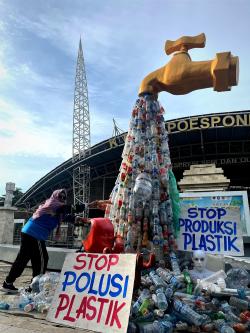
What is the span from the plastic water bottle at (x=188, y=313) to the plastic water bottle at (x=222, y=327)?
0.15 m

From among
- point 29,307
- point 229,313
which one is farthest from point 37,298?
point 229,313

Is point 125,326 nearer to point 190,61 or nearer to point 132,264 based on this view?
point 132,264

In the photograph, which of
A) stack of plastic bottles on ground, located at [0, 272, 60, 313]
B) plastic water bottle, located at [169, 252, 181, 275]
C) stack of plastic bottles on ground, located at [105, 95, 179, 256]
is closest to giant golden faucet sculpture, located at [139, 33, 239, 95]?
stack of plastic bottles on ground, located at [105, 95, 179, 256]

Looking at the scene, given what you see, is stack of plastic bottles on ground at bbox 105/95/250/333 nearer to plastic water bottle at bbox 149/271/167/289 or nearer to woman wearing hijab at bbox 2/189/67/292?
plastic water bottle at bbox 149/271/167/289

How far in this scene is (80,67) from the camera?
148ft

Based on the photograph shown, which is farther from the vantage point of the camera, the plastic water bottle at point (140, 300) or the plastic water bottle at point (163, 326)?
the plastic water bottle at point (140, 300)

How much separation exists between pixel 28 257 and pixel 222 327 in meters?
3.01

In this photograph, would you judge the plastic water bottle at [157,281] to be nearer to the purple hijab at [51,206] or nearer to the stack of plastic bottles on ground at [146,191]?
the stack of plastic bottles on ground at [146,191]

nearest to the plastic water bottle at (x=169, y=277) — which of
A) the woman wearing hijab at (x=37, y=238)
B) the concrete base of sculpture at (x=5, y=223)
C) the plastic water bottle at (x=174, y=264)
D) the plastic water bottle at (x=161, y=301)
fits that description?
the plastic water bottle at (x=174, y=264)

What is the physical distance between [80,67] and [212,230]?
43.3 meters

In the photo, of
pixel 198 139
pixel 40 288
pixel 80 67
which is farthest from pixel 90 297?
pixel 80 67

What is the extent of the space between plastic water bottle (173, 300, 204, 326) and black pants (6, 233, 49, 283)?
2.39 m

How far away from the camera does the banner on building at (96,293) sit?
3.12 m

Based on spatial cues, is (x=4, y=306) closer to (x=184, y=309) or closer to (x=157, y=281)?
(x=157, y=281)
